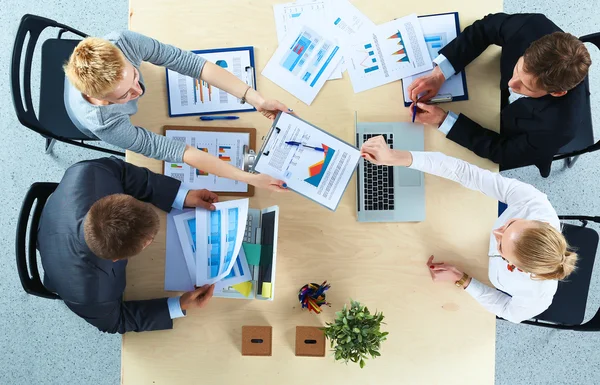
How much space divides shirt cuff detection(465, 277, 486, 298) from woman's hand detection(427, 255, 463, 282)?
45mm

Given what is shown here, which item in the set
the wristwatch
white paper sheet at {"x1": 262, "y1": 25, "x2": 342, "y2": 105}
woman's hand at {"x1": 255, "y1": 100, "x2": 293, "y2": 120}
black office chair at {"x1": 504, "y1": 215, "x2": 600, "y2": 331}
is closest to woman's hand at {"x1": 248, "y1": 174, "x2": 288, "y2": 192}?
woman's hand at {"x1": 255, "y1": 100, "x2": 293, "y2": 120}

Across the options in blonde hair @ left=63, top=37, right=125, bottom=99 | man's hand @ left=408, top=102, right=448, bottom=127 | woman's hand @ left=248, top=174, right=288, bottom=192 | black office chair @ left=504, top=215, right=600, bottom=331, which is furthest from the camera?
black office chair @ left=504, top=215, right=600, bottom=331

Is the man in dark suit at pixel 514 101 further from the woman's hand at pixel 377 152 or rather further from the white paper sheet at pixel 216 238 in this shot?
the white paper sheet at pixel 216 238

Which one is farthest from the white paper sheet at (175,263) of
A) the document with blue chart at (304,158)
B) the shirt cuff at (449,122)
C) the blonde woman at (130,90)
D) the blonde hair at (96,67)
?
the shirt cuff at (449,122)

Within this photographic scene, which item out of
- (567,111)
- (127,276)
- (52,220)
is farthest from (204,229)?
(567,111)

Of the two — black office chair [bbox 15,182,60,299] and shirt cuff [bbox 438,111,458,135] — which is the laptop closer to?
shirt cuff [bbox 438,111,458,135]

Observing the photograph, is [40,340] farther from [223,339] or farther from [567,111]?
[567,111]

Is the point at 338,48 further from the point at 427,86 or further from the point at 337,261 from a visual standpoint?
the point at 337,261

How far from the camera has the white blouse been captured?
4.81 feet

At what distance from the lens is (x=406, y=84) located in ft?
5.28

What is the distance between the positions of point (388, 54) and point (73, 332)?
2036 mm

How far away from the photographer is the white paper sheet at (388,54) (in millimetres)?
1597

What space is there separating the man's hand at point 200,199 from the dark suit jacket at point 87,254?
0.40 ft

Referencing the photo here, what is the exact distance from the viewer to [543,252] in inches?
49.1
